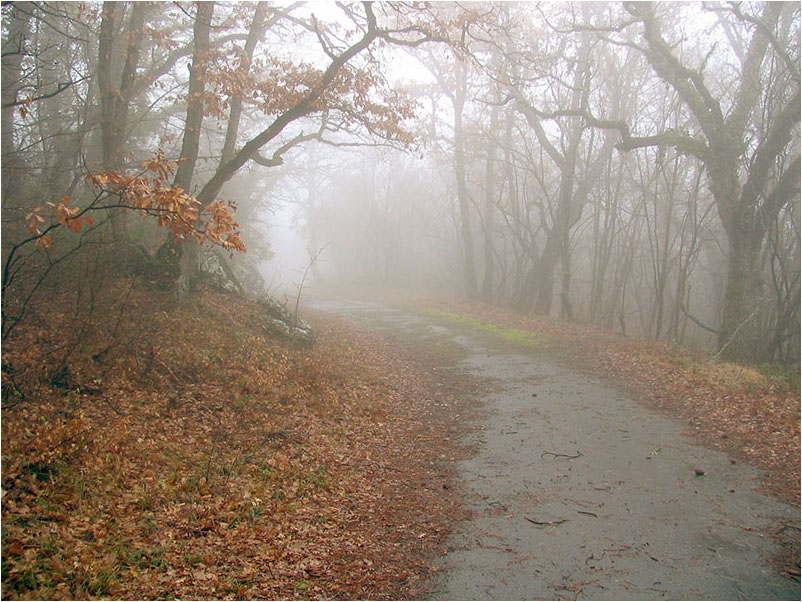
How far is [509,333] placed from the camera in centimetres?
1677

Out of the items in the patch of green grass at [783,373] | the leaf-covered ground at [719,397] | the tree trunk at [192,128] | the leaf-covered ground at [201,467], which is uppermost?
the tree trunk at [192,128]

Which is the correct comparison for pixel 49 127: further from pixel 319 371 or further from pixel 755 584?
pixel 755 584

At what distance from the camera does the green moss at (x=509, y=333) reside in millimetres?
15273

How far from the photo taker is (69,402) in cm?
663

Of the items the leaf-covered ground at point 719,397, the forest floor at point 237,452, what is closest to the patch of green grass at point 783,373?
the leaf-covered ground at point 719,397

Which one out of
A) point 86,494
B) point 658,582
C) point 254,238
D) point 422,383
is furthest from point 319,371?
point 254,238

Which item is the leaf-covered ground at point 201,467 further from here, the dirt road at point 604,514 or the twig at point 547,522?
the twig at point 547,522

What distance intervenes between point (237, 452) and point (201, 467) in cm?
61

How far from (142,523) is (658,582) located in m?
4.24

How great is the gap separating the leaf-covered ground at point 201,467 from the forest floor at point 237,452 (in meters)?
0.02

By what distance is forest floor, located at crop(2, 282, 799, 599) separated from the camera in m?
4.29

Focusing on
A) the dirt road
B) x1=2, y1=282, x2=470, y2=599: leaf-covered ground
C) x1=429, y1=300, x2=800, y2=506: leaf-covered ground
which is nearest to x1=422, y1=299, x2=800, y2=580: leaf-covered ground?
x1=429, y1=300, x2=800, y2=506: leaf-covered ground

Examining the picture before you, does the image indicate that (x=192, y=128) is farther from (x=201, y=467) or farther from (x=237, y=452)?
(x=201, y=467)

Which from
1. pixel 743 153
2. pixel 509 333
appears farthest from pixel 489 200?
pixel 743 153
